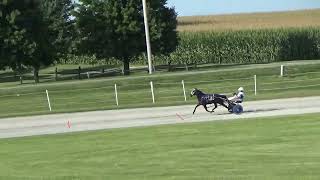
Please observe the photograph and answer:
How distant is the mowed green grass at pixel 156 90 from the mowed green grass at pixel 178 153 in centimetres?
1025

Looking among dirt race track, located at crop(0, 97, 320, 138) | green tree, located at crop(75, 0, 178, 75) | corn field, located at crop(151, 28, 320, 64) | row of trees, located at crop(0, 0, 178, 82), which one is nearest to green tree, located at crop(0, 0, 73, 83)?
row of trees, located at crop(0, 0, 178, 82)

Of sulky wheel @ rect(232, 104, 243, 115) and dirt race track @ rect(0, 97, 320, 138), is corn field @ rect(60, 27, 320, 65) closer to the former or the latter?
dirt race track @ rect(0, 97, 320, 138)

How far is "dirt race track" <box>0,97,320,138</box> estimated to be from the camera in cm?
2020

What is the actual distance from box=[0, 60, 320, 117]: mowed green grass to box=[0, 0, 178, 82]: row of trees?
9.95 m

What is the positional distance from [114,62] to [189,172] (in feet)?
229

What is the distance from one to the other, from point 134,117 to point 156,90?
464 inches

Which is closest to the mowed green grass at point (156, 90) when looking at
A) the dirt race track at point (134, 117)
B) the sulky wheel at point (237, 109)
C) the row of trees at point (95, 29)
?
the dirt race track at point (134, 117)

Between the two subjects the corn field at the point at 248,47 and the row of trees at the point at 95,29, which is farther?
the corn field at the point at 248,47

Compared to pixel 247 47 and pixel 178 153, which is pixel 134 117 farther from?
pixel 247 47

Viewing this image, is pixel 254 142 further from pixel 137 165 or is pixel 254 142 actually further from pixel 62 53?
pixel 62 53

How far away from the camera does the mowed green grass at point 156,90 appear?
29.1m

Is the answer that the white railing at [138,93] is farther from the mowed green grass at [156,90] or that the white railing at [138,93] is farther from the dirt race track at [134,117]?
the dirt race track at [134,117]

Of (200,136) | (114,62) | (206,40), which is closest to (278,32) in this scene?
(206,40)

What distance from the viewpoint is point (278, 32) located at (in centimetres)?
7538
